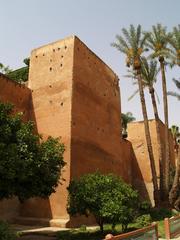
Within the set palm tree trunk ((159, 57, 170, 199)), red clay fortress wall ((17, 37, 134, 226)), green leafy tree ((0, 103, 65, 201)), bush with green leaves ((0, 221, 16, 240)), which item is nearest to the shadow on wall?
palm tree trunk ((159, 57, 170, 199))

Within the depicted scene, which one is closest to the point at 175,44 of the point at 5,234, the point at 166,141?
the point at 166,141

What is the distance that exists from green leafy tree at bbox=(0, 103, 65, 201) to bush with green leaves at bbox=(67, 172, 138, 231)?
1531mm

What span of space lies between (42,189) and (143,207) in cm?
1198

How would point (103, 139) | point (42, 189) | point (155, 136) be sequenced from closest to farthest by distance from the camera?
1. point (42, 189)
2. point (103, 139)
3. point (155, 136)

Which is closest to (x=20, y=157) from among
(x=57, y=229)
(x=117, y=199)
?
(x=117, y=199)

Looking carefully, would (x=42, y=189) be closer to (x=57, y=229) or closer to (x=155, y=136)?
(x=57, y=229)

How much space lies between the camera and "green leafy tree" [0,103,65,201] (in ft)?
37.1

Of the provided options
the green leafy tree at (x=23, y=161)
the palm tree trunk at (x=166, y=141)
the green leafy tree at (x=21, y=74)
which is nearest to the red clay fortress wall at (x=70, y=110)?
the palm tree trunk at (x=166, y=141)

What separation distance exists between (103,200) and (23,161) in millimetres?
4155

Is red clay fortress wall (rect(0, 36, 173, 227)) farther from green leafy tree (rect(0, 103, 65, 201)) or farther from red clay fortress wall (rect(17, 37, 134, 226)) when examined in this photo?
green leafy tree (rect(0, 103, 65, 201))

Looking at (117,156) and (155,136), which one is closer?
(117,156)

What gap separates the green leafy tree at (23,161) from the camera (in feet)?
37.1

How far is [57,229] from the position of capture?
1583 cm

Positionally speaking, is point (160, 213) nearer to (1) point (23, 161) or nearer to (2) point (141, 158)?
(2) point (141, 158)
